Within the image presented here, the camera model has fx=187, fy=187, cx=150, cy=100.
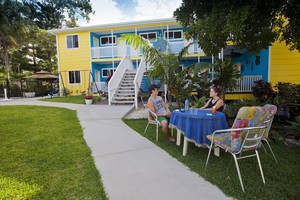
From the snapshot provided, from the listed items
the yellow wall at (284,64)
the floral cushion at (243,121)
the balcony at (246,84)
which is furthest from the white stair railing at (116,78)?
the yellow wall at (284,64)

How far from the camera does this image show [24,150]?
4.14 metres

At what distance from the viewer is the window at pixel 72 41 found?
15.7m

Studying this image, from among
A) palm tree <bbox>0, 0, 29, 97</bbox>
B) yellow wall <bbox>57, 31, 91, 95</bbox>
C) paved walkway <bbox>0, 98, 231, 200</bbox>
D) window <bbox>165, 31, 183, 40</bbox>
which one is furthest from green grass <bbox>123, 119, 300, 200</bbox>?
palm tree <bbox>0, 0, 29, 97</bbox>

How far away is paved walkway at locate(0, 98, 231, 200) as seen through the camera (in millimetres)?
2477

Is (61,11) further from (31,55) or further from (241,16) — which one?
(241,16)

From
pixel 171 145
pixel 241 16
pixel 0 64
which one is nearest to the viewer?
pixel 241 16

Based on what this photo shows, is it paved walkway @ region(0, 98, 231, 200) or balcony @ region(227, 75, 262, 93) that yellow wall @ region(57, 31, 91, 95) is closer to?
balcony @ region(227, 75, 262, 93)

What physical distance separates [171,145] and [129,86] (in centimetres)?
715

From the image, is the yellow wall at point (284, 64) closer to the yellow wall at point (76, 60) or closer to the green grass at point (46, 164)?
the green grass at point (46, 164)

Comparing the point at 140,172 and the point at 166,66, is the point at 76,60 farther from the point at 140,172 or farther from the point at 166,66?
the point at 140,172

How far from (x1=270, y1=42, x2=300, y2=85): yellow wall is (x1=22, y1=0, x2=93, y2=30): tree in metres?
21.7

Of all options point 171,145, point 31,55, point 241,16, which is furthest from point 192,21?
point 31,55

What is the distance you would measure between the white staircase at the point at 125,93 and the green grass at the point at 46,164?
13.7 ft

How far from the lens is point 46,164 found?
11.3 ft
